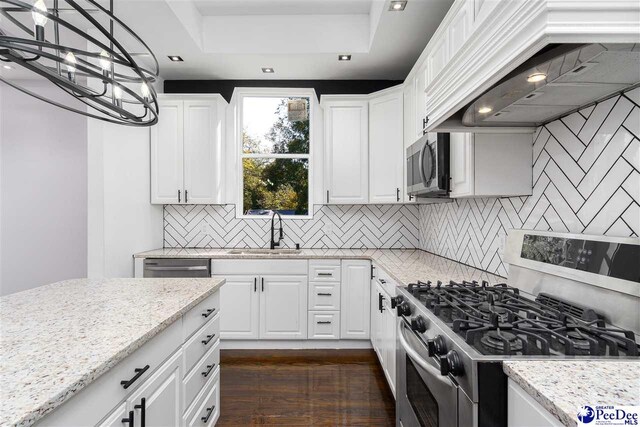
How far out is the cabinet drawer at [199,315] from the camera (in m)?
1.52

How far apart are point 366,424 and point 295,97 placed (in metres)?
3.18

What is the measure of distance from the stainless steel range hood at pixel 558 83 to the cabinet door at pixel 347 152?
181 cm

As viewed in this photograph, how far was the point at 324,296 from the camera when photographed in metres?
3.22

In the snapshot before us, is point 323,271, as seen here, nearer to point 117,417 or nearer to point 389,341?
point 389,341

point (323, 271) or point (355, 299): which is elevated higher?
point (323, 271)

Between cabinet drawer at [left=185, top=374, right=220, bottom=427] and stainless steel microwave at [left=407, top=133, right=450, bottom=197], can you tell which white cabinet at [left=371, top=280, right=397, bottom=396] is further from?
cabinet drawer at [left=185, top=374, right=220, bottom=427]

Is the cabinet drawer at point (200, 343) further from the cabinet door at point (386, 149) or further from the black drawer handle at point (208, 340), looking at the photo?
the cabinet door at point (386, 149)

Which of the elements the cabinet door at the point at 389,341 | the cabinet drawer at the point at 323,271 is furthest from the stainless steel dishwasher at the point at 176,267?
the cabinet door at the point at 389,341

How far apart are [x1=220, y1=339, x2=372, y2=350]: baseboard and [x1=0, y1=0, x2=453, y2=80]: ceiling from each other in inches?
106

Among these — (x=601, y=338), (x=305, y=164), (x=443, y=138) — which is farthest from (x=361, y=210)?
(x=601, y=338)

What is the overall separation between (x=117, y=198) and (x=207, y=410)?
205 cm

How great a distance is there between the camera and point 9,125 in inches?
151

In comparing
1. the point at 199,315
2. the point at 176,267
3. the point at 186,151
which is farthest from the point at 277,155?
the point at 199,315

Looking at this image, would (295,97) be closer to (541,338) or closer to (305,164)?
(305,164)
